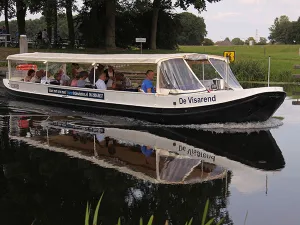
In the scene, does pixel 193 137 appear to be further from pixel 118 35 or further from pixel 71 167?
pixel 118 35

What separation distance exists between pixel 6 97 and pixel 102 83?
23.7ft

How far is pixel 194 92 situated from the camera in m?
14.7

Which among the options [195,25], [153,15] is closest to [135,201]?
[153,15]

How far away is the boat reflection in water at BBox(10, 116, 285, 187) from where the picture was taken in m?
9.59

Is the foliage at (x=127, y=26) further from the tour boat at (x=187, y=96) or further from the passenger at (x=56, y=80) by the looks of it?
the tour boat at (x=187, y=96)

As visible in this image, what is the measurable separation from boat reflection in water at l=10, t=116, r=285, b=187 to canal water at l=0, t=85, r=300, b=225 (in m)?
0.02

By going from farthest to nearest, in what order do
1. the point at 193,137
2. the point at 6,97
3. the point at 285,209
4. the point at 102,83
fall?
the point at 6,97 → the point at 102,83 → the point at 193,137 → the point at 285,209

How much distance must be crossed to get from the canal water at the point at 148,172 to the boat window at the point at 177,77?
1271 mm

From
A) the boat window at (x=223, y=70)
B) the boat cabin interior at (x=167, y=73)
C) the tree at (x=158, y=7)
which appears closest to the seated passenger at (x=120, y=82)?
the boat cabin interior at (x=167, y=73)

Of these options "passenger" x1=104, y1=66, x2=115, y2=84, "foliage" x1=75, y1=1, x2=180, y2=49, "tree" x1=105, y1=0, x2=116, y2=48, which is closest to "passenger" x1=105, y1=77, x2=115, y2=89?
A: "passenger" x1=104, y1=66, x2=115, y2=84

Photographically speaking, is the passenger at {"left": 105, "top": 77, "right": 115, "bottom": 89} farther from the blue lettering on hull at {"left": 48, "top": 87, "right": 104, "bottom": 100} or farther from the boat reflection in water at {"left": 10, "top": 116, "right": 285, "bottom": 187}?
the boat reflection in water at {"left": 10, "top": 116, "right": 285, "bottom": 187}

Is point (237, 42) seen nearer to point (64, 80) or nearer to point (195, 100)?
point (64, 80)

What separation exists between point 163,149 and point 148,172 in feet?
7.04

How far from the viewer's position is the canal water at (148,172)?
24.5 feet
